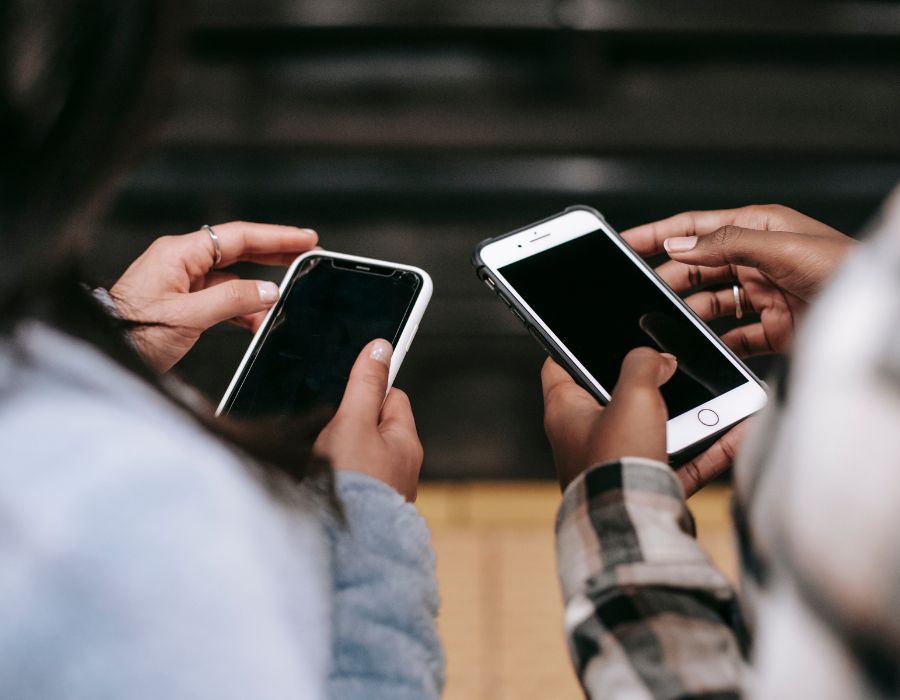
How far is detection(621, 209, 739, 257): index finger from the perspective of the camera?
63 centimetres

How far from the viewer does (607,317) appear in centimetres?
55

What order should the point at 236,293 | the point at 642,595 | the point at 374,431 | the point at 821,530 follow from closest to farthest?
the point at 821,530 → the point at 642,595 → the point at 374,431 → the point at 236,293

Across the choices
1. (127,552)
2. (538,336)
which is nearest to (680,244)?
(538,336)

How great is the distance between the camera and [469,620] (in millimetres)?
944

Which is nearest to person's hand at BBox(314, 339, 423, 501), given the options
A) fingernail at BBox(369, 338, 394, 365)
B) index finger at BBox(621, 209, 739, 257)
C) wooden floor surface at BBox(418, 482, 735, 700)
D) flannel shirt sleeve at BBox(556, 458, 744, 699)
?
fingernail at BBox(369, 338, 394, 365)

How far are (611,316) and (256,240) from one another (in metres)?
0.29

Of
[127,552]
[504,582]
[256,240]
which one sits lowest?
[504,582]

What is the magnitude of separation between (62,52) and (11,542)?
0.16 m

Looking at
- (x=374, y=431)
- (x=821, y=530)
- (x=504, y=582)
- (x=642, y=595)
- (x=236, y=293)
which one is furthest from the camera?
(x=504, y=582)

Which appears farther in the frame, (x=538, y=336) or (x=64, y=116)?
(x=538, y=336)

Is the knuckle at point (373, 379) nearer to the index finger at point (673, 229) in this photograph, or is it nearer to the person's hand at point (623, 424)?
the person's hand at point (623, 424)

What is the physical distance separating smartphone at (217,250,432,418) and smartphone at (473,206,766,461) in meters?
0.07

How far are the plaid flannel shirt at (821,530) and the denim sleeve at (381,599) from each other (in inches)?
3.5

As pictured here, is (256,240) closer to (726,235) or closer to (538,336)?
(538,336)
